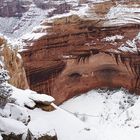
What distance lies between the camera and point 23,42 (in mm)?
20016

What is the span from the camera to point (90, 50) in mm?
21953

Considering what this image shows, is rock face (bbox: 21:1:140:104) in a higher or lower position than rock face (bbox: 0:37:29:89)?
lower

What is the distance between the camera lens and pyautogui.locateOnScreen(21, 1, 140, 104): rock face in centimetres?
2088

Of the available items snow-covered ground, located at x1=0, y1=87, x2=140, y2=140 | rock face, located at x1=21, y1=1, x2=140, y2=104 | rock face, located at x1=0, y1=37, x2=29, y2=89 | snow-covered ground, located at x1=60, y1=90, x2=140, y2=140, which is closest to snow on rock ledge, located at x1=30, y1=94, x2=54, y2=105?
snow-covered ground, located at x1=0, y1=87, x2=140, y2=140

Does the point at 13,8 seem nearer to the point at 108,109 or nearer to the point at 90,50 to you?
the point at 90,50

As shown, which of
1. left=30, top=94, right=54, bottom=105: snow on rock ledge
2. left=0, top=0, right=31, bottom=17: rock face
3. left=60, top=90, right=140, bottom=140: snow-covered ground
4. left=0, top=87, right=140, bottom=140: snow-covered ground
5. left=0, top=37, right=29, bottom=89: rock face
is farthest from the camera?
left=0, top=0, right=31, bottom=17: rock face

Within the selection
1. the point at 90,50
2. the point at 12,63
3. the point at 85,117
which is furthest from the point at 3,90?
the point at 90,50

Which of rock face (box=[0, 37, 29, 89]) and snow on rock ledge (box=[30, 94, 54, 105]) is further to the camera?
rock face (box=[0, 37, 29, 89])

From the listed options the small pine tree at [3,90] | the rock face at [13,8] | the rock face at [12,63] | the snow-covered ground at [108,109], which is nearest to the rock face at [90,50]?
the snow-covered ground at [108,109]

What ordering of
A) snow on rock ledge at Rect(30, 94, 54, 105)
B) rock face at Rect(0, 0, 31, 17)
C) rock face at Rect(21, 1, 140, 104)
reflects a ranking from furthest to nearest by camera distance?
rock face at Rect(0, 0, 31, 17)
rock face at Rect(21, 1, 140, 104)
snow on rock ledge at Rect(30, 94, 54, 105)

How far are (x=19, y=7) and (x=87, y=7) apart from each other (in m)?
20.4

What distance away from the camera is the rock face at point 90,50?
822 inches

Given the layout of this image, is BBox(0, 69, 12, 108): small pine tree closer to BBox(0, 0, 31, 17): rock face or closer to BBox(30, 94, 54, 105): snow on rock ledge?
BBox(30, 94, 54, 105): snow on rock ledge

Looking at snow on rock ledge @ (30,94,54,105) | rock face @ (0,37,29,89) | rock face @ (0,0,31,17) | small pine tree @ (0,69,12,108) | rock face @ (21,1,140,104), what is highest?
small pine tree @ (0,69,12,108)
